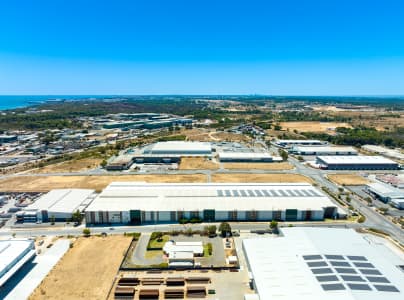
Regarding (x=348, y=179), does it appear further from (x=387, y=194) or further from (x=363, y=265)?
(x=363, y=265)

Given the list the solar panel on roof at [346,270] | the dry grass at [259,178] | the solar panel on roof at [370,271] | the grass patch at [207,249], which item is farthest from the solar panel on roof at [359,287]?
the dry grass at [259,178]

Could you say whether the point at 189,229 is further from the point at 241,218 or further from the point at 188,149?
the point at 188,149

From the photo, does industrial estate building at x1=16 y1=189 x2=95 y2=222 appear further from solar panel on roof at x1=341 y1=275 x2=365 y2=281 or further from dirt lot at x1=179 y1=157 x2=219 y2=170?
solar panel on roof at x1=341 y1=275 x2=365 y2=281

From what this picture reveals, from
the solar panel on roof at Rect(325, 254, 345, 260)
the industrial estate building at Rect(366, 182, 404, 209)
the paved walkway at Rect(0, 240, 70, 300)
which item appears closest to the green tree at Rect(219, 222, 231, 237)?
the solar panel on roof at Rect(325, 254, 345, 260)

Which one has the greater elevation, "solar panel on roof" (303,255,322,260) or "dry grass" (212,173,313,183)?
"solar panel on roof" (303,255,322,260)

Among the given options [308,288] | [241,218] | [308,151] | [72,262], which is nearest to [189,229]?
[241,218]
